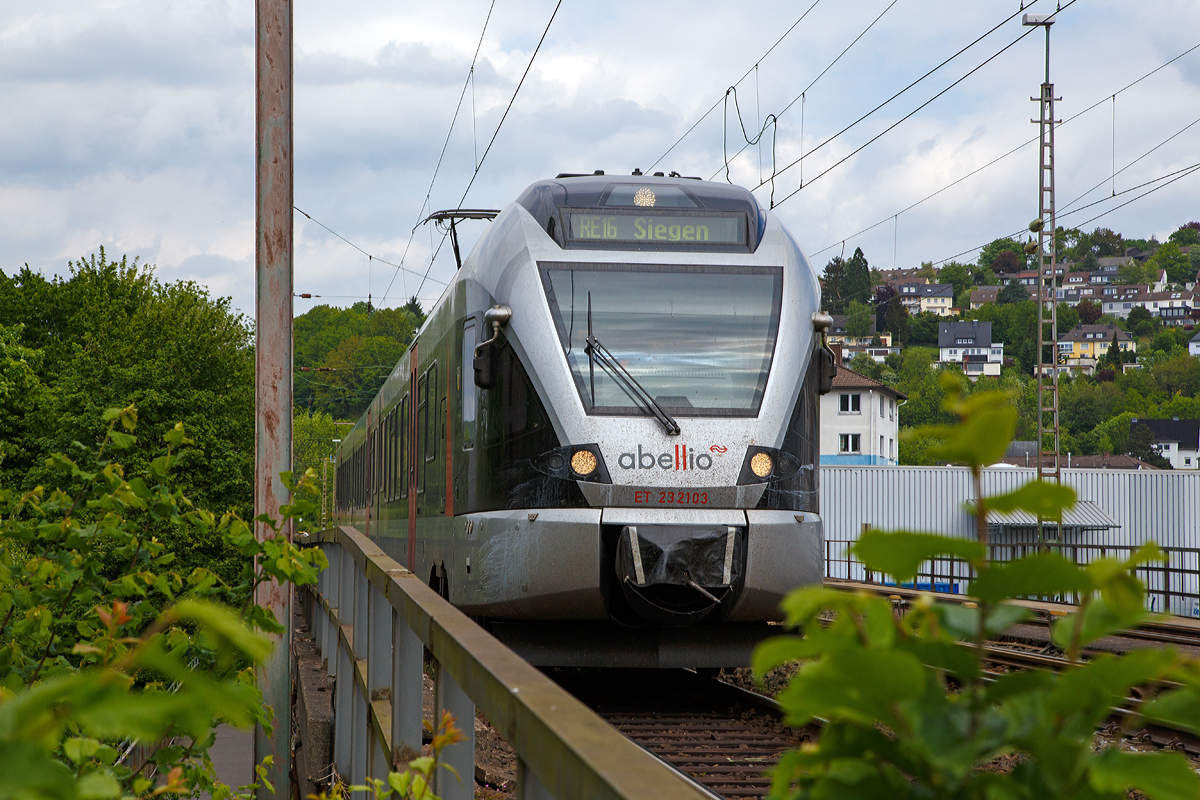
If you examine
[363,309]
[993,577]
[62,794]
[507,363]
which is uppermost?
[363,309]

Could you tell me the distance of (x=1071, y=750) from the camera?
2.60ft

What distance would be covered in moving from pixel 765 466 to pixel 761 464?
29 mm

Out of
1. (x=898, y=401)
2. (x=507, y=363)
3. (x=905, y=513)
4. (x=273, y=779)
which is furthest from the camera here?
(x=898, y=401)

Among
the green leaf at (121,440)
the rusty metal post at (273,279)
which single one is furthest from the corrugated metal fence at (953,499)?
the green leaf at (121,440)

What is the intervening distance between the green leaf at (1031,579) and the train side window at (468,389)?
327 inches

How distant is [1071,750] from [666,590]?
7212 mm

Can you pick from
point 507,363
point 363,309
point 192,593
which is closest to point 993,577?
point 192,593

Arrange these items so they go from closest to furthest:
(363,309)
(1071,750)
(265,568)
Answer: (1071,750) < (265,568) < (363,309)

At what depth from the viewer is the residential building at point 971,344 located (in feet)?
597

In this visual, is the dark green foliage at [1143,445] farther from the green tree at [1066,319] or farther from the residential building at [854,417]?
the green tree at [1066,319]

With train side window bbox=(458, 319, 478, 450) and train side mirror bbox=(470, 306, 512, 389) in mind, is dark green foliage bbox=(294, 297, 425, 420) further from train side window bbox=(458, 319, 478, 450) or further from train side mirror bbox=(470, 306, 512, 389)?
train side mirror bbox=(470, 306, 512, 389)

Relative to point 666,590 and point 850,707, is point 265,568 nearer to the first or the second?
point 850,707

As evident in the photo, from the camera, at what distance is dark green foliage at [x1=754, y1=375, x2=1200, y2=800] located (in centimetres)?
77

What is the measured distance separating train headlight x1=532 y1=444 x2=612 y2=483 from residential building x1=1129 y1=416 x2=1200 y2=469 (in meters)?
128
